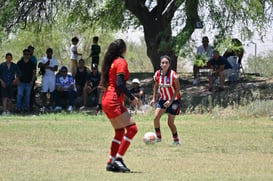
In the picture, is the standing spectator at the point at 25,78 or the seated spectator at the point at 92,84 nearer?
the standing spectator at the point at 25,78

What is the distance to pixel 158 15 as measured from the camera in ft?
88.8

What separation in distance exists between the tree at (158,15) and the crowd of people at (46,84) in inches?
61.0

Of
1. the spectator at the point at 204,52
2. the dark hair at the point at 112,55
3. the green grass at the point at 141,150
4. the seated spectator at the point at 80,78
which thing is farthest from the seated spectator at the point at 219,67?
the dark hair at the point at 112,55

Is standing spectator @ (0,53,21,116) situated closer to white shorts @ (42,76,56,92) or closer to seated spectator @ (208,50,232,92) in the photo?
white shorts @ (42,76,56,92)

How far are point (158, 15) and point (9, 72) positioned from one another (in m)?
6.01

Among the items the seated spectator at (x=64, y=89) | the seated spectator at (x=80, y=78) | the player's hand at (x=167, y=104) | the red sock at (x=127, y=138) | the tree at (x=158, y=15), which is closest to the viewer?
the red sock at (x=127, y=138)

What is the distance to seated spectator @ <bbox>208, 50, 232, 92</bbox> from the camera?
24219mm

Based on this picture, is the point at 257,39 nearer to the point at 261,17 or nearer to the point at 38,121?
the point at 261,17

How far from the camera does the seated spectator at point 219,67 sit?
24219mm

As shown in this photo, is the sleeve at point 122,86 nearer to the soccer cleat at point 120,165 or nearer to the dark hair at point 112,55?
the dark hair at point 112,55

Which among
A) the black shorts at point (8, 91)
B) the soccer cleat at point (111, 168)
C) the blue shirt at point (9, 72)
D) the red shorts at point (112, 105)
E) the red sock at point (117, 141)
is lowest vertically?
the soccer cleat at point (111, 168)

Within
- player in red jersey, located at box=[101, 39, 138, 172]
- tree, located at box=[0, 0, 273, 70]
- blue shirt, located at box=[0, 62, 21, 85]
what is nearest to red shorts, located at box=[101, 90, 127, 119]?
player in red jersey, located at box=[101, 39, 138, 172]

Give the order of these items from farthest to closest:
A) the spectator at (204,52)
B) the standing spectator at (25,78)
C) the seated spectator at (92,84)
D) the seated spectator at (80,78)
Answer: the seated spectator at (80,78), the seated spectator at (92,84), the standing spectator at (25,78), the spectator at (204,52)

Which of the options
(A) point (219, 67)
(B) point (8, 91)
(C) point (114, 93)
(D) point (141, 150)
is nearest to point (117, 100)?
(C) point (114, 93)
